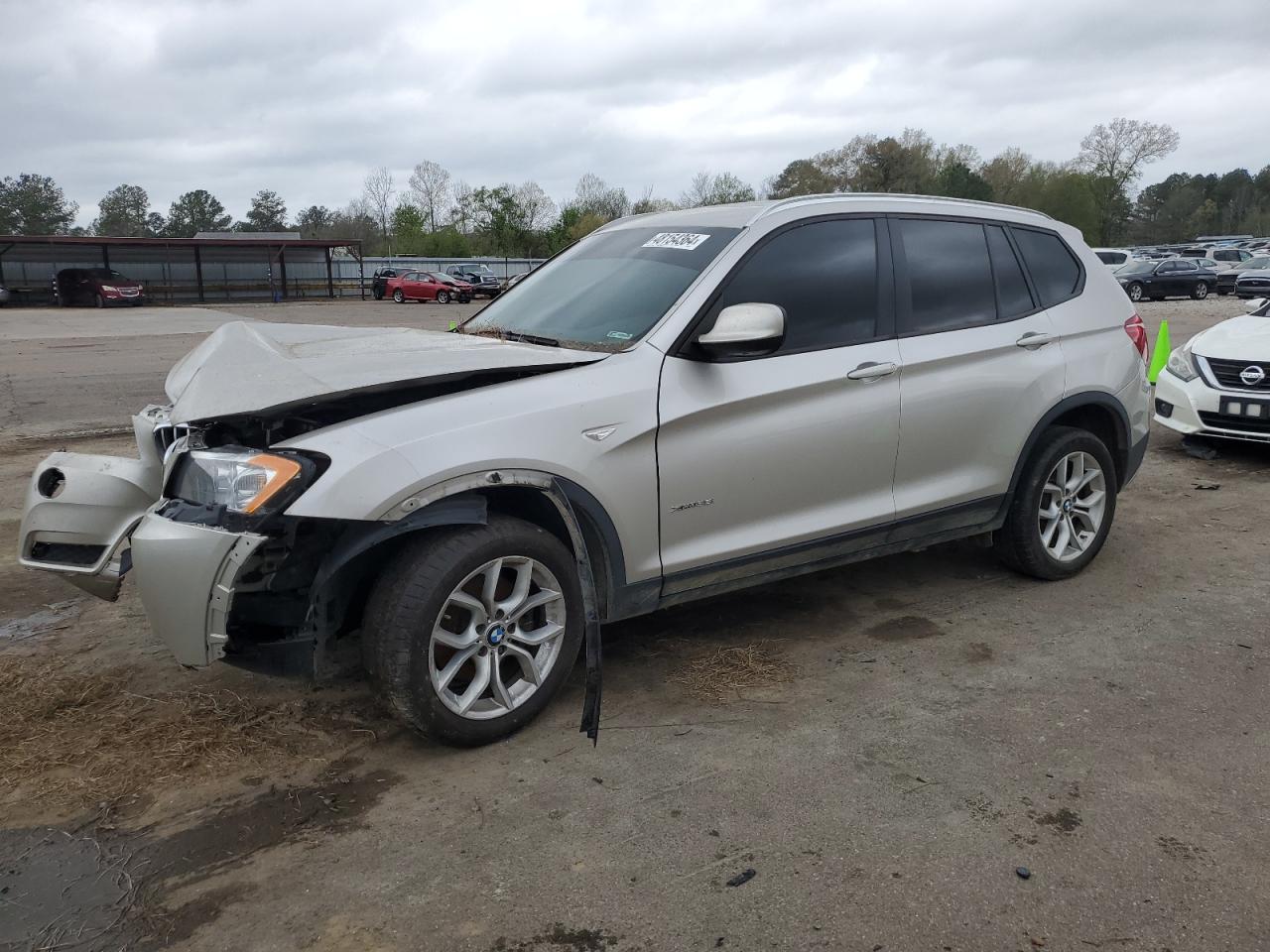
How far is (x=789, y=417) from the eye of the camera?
3.86m

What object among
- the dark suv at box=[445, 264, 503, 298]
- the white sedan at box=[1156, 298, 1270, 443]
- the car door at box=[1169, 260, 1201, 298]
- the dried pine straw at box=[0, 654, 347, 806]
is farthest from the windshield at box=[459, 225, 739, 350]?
the dark suv at box=[445, 264, 503, 298]

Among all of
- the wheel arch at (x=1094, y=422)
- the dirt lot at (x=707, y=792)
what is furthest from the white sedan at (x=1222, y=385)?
the dirt lot at (x=707, y=792)

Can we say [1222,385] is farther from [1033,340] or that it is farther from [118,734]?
[118,734]

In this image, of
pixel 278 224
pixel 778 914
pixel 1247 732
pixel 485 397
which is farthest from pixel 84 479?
pixel 278 224

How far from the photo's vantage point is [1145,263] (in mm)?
34469

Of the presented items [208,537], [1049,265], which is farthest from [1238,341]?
[208,537]

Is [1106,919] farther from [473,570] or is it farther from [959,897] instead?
[473,570]

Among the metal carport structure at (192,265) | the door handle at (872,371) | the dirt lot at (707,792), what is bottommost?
the dirt lot at (707,792)

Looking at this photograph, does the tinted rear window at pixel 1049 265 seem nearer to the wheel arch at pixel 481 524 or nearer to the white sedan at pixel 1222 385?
the wheel arch at pixel 481 524

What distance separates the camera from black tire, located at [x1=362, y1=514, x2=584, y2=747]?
10.2ft

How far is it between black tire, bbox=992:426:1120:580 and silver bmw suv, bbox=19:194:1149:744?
0.05 feet

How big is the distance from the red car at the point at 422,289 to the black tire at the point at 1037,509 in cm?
3727

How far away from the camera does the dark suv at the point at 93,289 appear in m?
39.5

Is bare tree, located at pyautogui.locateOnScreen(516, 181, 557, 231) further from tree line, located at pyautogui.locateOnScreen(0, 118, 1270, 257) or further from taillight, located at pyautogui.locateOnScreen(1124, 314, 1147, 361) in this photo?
taillight, located at pyautogui.locateOnScreen(1124, 314, 1147, 361)
